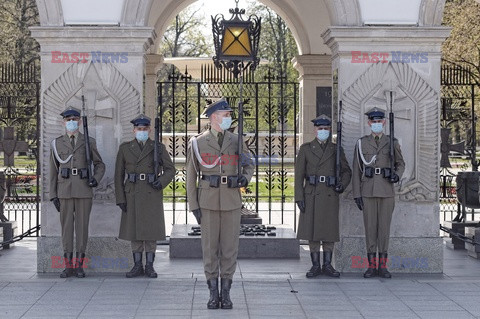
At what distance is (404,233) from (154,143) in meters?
3.14

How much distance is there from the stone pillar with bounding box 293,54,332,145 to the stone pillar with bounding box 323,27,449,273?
4.22 metres

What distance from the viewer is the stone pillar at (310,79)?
15078 mm

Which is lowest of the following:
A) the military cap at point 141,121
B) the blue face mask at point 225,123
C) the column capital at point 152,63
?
the blue face mask at point 225,123

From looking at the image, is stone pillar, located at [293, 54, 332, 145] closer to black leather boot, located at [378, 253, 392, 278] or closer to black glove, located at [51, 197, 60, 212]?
black leather boot, located at [378, 253, 392, 278]

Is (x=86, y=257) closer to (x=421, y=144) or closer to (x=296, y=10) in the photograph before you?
(x=421, y=144)

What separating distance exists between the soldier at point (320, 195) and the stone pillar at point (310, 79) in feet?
15.0

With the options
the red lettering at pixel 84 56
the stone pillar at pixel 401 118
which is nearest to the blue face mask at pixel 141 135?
the red lettering at pixel 84 56

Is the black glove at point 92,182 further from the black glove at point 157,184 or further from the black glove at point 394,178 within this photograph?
the black glove at point 394,178

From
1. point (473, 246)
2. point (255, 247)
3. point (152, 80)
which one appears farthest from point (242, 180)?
point (152, 80)

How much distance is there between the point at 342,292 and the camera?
949cm

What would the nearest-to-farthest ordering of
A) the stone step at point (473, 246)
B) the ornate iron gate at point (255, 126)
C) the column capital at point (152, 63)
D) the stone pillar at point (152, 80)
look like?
the stone step at point (473, 246) → the ornate iron gate at point (255, 126) → the stone pillar at point (152, 80) → the column capital at point (152, 63)

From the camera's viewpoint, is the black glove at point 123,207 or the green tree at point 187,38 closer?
the black glove at point 123,207

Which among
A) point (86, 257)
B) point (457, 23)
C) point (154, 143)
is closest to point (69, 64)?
point (154, 143)

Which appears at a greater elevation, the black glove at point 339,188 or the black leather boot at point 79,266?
the black glove at point 339,188
